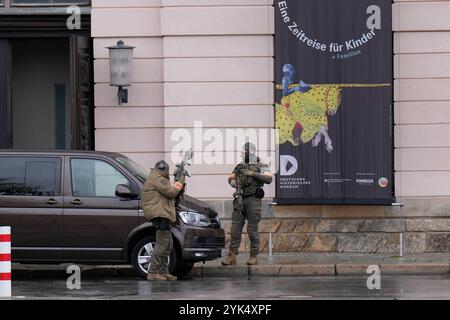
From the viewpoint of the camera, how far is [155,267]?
1803 cm

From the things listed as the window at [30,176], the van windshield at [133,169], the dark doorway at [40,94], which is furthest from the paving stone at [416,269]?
the dark doorway at [40,94]

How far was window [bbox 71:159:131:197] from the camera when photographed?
60.4ft

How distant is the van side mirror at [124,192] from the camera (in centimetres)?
1820

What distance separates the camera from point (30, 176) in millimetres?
18469

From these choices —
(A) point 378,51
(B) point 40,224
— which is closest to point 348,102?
(A) point 378,51

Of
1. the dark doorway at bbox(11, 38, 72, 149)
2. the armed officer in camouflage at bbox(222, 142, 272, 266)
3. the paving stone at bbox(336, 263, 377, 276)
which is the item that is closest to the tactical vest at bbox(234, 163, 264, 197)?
the armed officer in camouflage at bbox(222, 142, 272, 266)

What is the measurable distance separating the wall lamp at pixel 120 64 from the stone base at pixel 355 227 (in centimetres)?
267

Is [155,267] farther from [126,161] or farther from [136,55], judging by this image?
[136,55]

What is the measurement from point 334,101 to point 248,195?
2.96 m

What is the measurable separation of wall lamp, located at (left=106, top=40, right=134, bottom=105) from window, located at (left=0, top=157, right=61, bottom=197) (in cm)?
384

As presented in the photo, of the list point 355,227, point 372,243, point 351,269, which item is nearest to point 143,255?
point 351,269

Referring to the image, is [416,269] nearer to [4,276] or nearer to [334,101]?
[334,101]

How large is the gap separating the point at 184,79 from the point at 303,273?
446 centimetres

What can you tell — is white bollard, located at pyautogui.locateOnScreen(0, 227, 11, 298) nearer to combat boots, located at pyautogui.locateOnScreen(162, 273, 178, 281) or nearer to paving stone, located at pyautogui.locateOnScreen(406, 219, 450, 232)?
combat boots, located at pyautogui.locateOnScreen(162, 273, 178, 281)
